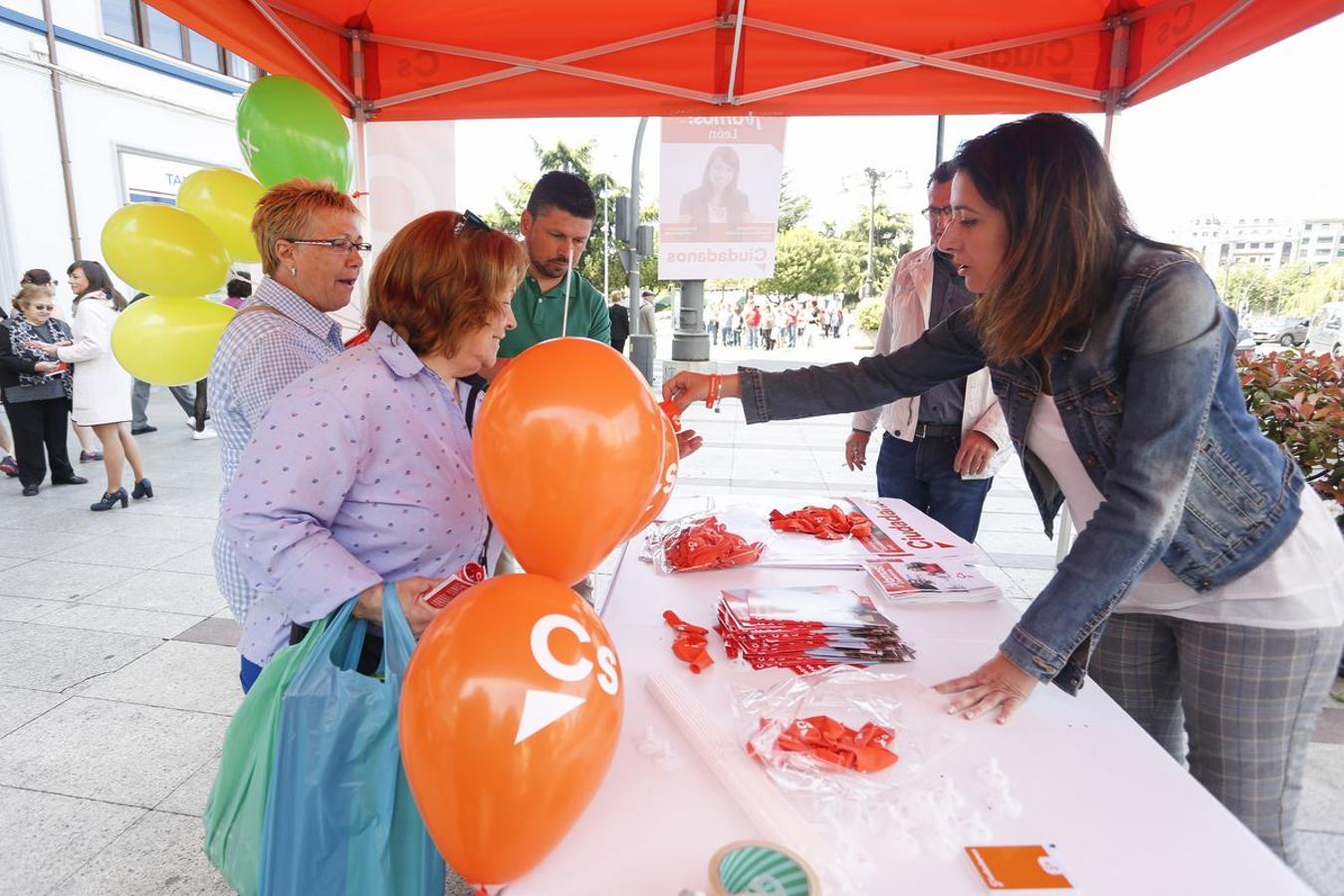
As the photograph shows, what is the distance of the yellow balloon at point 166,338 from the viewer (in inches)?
104

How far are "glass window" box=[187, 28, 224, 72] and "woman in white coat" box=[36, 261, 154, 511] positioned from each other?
318 inches

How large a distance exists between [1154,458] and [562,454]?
2.86ft

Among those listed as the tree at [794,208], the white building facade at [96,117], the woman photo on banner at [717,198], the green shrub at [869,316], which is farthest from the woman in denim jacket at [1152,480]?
the tree at [794,208]

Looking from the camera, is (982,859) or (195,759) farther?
(195,759)

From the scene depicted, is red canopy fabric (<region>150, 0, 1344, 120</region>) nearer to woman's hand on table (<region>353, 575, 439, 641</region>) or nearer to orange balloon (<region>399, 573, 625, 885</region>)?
woman's hand on table (<region>353, 575, 439, 641</region>)

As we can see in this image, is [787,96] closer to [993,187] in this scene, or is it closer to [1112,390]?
[993,187]

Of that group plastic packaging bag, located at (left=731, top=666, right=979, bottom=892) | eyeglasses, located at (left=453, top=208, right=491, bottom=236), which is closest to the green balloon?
eyeglasses, located at (left=453, top=208, right=491, bottom=236)

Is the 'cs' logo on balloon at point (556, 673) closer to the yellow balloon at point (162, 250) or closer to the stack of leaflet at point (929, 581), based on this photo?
the stack of leaflet at point (929, 581)

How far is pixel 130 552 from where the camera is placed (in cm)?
436

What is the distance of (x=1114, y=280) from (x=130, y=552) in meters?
5.09

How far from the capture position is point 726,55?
3299 mm

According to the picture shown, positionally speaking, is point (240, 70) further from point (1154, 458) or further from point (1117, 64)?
point (1154, 458)

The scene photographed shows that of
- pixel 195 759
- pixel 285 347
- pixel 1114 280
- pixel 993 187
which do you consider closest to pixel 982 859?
pixel 1114 280

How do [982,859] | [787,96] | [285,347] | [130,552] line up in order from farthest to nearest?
[130,552] < [787,96] < [285,347] < [982,859]
